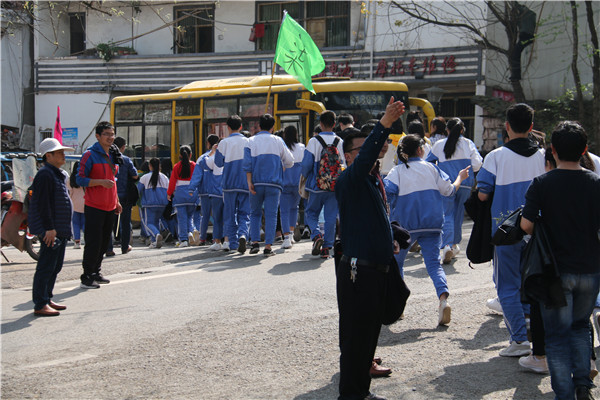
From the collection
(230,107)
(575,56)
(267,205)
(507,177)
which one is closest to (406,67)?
(575,56)

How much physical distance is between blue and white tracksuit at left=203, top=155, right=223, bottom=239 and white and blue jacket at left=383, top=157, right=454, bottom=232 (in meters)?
5.54

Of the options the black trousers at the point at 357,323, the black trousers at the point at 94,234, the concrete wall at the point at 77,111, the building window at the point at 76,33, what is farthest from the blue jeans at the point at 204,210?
the building window at the point at 76,33

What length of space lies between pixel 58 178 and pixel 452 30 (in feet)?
59.6

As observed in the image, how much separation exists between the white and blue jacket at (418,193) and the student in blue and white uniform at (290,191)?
4688 mm

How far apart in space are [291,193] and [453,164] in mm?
3252

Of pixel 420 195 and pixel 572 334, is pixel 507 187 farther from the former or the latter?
pixel 572 334

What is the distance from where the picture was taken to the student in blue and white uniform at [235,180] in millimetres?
10891

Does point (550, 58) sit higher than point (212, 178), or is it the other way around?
point (550, 58)

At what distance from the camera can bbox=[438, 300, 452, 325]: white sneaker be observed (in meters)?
6.18

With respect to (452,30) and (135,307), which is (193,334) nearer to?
(135,307)

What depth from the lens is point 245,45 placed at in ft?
88.5

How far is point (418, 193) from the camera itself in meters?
6.54

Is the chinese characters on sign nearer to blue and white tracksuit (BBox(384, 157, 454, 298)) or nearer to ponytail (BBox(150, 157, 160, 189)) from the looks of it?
ponytail (BBox(150, 157, 160, 189))

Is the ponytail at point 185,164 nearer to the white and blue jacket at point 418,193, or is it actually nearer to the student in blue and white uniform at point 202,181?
the student in blue and white uniform at point 202,181
